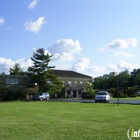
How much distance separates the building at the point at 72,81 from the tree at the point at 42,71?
44.3 ft

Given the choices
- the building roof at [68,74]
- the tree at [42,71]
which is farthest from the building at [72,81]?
the tree at [42,71]

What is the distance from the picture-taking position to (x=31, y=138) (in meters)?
9.09

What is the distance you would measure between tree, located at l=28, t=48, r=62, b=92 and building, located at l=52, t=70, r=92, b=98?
1352 cm

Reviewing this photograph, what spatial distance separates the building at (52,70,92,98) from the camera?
7744 centimetres

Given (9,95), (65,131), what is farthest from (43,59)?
(65,131)

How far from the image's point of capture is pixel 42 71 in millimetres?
63156

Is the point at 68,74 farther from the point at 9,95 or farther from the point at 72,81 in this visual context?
the point at 9,95

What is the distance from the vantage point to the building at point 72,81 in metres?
77.4

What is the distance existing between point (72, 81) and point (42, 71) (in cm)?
1891

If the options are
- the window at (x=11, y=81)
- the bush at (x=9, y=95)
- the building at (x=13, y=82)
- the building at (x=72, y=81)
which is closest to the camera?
the bush at (x=9, y=95)

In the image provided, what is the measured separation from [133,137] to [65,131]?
2758 mm

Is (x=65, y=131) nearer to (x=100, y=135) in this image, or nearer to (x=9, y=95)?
(x=100, y=135)

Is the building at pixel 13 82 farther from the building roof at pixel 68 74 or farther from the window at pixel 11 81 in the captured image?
the building roof at pixel 68 74

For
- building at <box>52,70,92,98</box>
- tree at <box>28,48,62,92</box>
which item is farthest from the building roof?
tree at <box>28,48,62,92</box>
